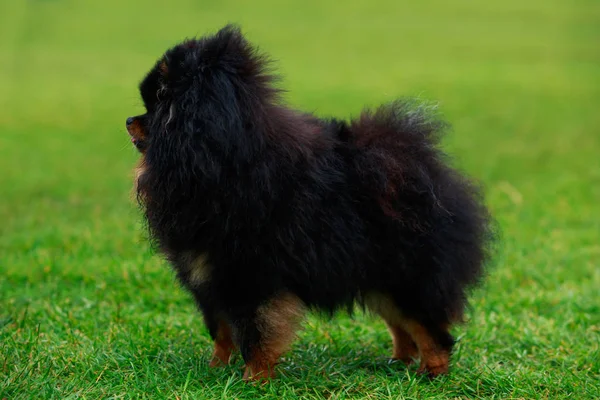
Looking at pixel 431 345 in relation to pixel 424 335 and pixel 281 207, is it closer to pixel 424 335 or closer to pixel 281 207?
pixel 424 335

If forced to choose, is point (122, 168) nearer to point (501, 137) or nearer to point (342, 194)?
point (501, 137)

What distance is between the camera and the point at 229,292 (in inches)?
170

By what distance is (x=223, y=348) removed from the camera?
486cm

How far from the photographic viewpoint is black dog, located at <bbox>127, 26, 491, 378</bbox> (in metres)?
4.19

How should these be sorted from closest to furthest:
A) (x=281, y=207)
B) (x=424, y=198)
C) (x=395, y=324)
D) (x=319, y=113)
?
(x=281, y=207) → (x=424, y=198) → (x=395, y=324) → (x=319, y=113)

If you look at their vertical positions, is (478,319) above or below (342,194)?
below

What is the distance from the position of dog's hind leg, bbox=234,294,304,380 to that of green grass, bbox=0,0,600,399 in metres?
0.13

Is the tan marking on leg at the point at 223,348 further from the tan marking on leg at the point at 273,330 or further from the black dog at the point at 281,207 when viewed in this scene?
the tan marking on leg at the point at 273,330

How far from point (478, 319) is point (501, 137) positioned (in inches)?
376

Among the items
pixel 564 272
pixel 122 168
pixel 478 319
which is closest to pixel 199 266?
pixel 478 319

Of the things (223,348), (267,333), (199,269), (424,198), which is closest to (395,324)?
(424,198)

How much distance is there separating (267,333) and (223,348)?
624mm

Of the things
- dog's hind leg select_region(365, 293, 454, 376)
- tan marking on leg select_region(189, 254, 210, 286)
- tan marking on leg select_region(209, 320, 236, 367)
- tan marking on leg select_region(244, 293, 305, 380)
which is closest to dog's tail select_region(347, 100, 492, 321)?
dog's hind leg select_region(365, 293, 454, 376)

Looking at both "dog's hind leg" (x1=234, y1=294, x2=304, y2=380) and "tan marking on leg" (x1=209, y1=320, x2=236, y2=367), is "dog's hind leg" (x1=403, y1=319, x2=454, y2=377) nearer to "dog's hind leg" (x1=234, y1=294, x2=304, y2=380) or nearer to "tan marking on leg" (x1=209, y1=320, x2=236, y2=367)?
"dog's hind leg" (x1=234, y1=294, x2=304, y2=380)
